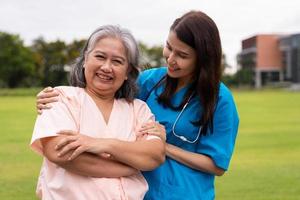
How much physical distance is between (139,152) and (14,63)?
6733 cm

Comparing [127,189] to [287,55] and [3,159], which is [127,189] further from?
[287,55]

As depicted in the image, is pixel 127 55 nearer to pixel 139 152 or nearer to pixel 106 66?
pixel 106 66

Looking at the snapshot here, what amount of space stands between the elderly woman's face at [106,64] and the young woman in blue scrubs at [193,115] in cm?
33

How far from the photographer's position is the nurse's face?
2646mm

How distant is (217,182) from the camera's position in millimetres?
7855

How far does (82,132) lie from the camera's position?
7.78 feet

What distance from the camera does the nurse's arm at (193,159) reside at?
8.77ft

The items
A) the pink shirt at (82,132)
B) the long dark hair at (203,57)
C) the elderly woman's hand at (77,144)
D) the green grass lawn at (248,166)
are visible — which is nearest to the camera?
the elderly woman's hand at (77,144)

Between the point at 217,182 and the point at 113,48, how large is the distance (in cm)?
569

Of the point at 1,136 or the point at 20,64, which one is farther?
the point at 20,64

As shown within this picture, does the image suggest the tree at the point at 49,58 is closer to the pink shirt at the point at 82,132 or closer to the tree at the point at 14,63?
the tree at the point at 14,63

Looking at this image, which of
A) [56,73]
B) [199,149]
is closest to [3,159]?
[199,149]

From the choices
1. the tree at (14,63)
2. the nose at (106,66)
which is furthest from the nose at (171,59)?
the tree at (14,63)

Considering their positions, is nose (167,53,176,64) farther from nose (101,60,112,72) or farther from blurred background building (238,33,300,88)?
blurred background building (238,33,300,88)
